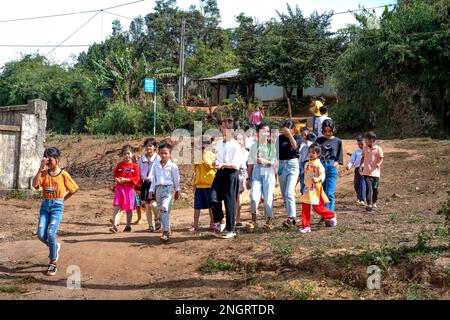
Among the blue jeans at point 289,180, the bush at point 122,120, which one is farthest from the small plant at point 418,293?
the bush at point 122,120

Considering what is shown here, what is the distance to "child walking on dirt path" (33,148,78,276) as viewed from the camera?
758cm

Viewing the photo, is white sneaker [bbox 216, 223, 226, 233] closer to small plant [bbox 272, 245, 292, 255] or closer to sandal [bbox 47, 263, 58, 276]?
small plant [bbox 272, 245, 292, 255]

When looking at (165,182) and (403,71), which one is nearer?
(165,182)

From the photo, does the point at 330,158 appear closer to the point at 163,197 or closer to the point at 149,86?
the point at 163,197

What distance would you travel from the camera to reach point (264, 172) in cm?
888

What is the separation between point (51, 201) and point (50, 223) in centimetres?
30

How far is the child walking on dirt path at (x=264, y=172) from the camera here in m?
8.82

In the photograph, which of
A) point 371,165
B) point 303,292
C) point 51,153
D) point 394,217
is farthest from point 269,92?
point 303,292

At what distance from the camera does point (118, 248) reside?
8172 mm

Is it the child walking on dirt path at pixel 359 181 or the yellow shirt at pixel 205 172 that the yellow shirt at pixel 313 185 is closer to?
the yellow shirt at pixel 205 172

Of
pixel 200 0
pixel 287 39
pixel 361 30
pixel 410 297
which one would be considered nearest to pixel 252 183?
pixel 410 297

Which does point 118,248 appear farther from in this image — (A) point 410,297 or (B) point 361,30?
(B) point 361,30

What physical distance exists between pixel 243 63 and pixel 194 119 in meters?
12.7

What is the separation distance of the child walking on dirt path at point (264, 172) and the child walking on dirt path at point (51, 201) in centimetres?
294
